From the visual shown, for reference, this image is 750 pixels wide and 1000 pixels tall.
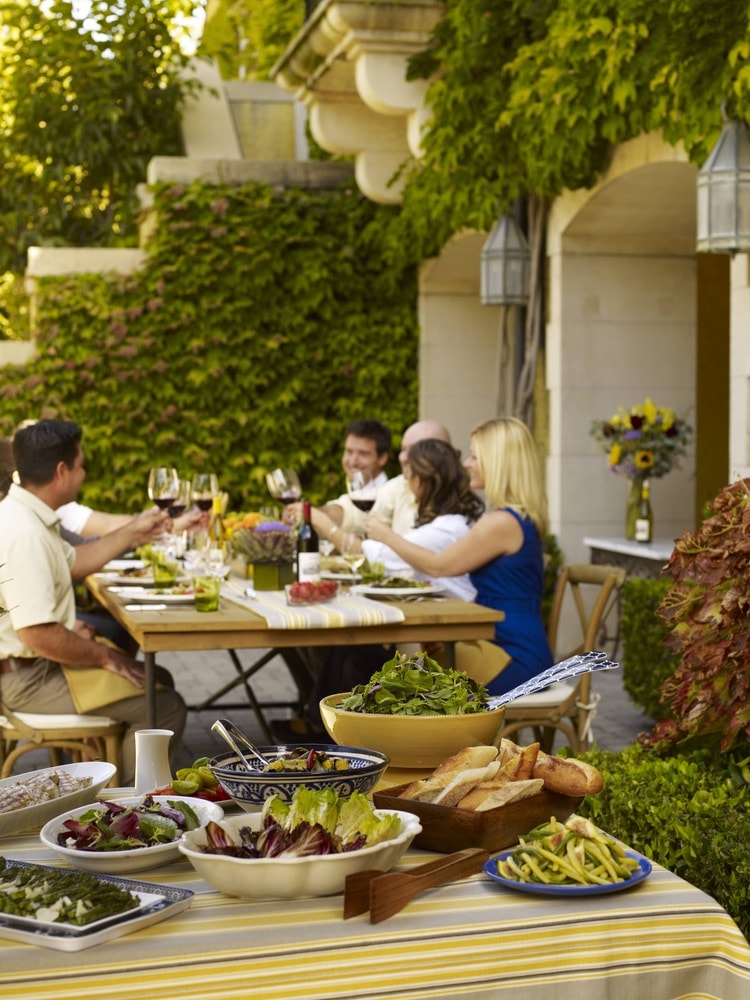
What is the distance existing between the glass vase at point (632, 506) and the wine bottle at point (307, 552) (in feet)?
9.07

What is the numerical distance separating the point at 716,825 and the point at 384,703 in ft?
3.10

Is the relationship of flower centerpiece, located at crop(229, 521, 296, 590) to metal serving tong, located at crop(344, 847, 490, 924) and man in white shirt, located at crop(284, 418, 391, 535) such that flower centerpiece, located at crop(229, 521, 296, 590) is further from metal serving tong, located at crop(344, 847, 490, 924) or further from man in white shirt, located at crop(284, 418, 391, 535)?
metal serving tong, located at crop(344, 847, 490, 924)

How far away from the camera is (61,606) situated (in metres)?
4.41

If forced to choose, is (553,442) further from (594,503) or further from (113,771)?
(113,771)

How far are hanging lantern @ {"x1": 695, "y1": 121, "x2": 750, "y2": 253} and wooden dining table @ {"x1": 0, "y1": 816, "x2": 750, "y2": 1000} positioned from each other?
3.80 metres

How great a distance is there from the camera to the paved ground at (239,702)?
19.8ft

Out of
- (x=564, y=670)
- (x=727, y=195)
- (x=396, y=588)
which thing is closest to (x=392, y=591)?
(x=396, y=588)

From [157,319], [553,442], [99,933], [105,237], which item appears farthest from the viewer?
[105,237]

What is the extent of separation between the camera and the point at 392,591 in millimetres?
4570

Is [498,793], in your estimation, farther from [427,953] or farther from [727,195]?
[727,195]

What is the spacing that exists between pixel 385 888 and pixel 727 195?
4.08 m

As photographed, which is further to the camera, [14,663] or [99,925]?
[14,663]

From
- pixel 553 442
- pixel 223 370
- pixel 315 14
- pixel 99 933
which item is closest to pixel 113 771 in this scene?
pixel 99 933

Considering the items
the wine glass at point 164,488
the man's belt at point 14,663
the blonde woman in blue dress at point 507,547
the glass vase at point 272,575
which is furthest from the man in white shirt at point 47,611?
the blonde woman in blue dress at point 507,547
